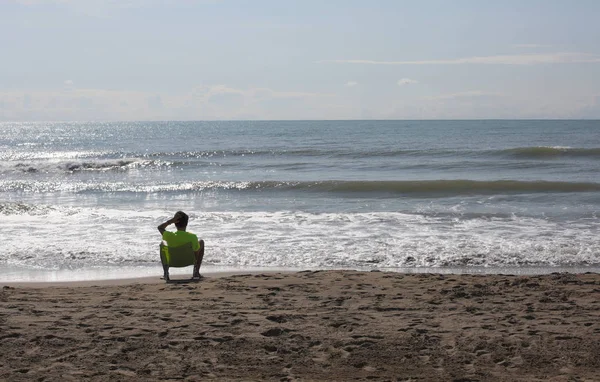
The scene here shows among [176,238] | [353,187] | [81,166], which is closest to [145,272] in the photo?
[176,238]

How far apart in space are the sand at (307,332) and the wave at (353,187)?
41.2ft

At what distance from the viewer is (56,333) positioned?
5.60m

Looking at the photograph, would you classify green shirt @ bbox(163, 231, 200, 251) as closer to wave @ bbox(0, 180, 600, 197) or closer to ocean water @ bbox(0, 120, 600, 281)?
ocean water @ bbox(0, 120, 600, 281)

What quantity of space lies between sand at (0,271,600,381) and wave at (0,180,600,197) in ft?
41.2

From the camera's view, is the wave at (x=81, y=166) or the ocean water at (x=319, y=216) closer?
the ocean water at (x=319, y=216)

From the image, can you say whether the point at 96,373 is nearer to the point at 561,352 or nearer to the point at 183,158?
the point at 561,352

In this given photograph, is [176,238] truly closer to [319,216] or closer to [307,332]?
[307,332]

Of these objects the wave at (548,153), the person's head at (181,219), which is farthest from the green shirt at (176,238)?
the wave at (548,153)

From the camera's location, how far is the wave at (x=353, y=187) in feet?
65.4

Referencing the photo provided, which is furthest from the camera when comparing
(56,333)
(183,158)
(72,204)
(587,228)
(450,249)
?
(183,158)

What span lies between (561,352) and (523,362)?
38 centimetres

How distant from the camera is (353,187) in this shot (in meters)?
21.6

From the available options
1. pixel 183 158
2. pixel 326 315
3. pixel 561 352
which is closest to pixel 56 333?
pixel 326 315

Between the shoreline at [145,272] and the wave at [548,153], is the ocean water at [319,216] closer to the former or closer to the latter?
the shoreline at [145,272]
